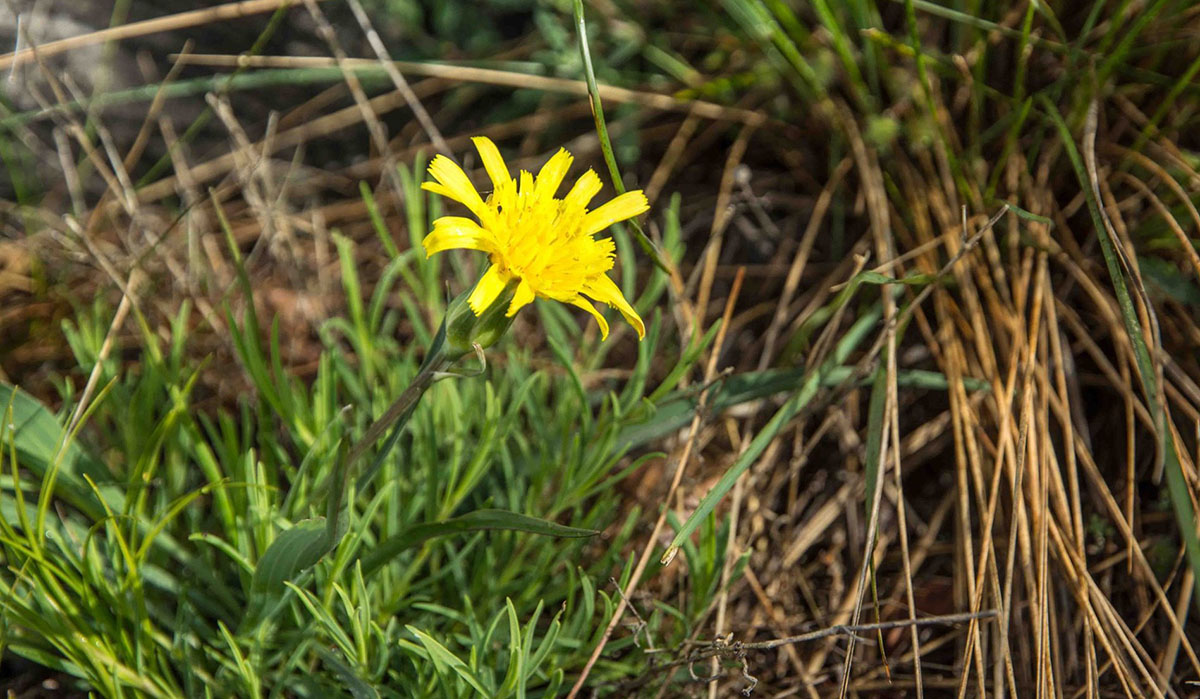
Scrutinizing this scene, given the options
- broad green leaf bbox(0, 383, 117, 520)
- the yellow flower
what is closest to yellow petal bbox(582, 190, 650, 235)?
the yellow flower

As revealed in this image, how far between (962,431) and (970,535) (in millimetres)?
203

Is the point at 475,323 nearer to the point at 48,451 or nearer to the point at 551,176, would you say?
the point at 551,176

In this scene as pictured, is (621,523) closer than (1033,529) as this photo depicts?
No

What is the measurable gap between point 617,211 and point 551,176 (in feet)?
0.35

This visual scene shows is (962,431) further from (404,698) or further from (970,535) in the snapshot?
(404,698)

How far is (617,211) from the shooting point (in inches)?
53.3

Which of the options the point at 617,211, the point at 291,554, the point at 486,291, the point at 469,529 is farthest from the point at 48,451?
the point at 617,211

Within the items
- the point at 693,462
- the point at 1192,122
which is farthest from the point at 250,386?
the point at 1192,122

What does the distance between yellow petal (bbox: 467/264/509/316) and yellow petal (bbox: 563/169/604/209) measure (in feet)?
0.62

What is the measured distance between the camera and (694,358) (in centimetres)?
168

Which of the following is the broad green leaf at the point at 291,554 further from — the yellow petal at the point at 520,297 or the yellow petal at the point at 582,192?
the yellow petal at the point at 582,192

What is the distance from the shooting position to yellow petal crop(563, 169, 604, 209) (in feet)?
4.37

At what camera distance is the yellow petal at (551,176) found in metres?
1.32

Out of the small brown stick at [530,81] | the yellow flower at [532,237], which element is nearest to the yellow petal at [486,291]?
the yellow flower at [532,237]
